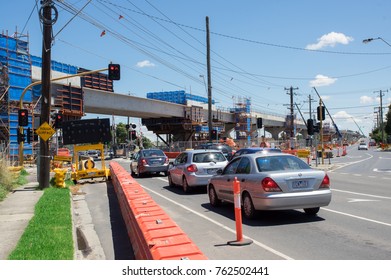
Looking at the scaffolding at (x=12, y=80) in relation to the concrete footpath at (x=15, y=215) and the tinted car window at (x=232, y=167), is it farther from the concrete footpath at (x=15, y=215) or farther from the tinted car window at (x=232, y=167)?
the tinted car window at (x=232, y=167)

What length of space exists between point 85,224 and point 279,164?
4.75 m

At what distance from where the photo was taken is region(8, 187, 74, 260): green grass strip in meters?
6.42

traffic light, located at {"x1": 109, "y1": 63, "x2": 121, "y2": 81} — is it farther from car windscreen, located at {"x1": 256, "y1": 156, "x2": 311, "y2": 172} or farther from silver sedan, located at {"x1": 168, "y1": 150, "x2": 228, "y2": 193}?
car windscreen, located at {"x1": 256, "y1": 156, "x2": 311, "y2": 172}

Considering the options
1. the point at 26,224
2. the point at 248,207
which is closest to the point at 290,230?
the point at 248,207

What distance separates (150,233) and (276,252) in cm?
212

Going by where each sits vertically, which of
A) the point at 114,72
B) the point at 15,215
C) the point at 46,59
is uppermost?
the point at 114,72

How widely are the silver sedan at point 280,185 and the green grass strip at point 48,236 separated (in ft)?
12.6

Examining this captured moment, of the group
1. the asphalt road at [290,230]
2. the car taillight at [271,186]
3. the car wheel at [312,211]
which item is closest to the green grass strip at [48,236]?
the asphalt road at [290,230]

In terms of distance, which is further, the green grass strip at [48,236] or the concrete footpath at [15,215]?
the concrete footpath at [15,215]

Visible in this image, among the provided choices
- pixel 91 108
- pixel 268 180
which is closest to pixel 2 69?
pixel 91 108

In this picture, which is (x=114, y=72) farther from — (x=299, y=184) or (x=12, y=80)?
(x=12, y=80)

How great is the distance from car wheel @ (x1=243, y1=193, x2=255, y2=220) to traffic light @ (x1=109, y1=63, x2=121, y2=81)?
13.8 metres

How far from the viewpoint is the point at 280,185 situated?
8852 millimetres

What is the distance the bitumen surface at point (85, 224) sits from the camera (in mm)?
7316
